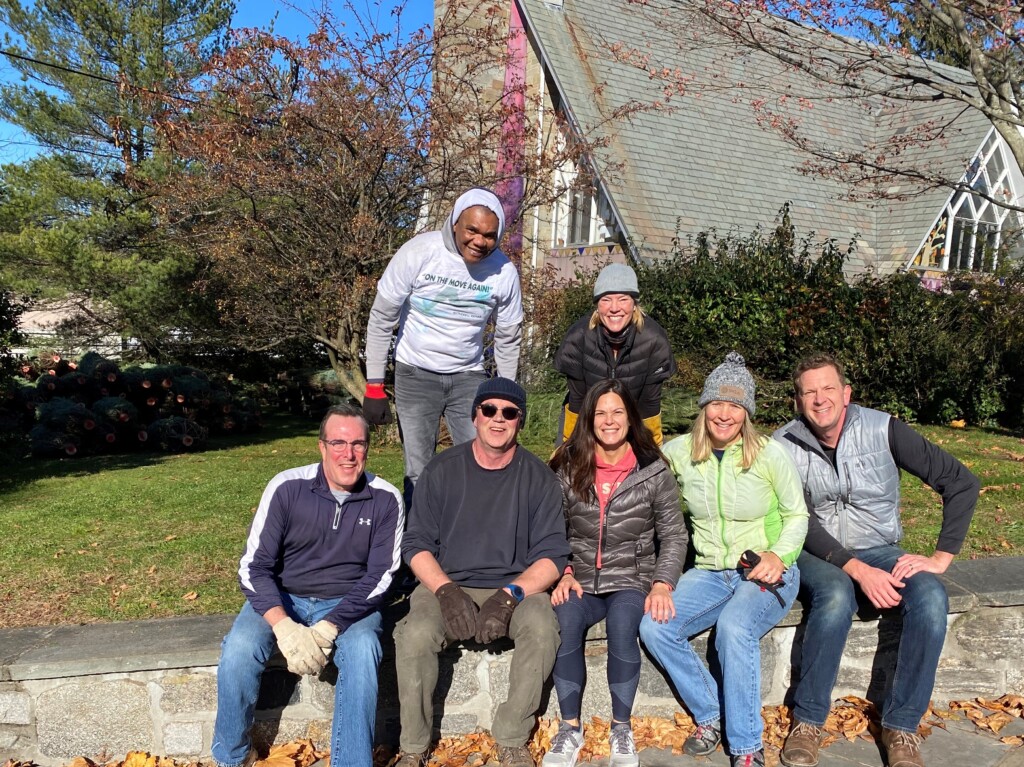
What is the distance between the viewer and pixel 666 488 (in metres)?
3.60

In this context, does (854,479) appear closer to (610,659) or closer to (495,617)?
(610,659)

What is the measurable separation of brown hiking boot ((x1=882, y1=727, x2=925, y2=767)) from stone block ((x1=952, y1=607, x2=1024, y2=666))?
2.28ft

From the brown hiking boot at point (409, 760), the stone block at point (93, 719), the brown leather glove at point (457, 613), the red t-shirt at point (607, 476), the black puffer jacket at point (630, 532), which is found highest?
the red t-shirt at point (607, 476)

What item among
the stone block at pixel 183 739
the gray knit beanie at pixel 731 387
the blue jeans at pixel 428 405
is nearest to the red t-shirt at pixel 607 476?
the gray knit beanie at pixel 731 387

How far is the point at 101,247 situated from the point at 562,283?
28.0ft

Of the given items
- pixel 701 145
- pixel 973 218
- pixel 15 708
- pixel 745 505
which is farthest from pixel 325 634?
pixel 973 218

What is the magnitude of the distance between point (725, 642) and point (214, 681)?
2032mm

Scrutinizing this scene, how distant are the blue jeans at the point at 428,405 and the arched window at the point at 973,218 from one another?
13.3 meters

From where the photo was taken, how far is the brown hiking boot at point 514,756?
3.16 m

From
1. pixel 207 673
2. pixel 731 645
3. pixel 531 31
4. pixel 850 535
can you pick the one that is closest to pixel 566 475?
pixel 731 645

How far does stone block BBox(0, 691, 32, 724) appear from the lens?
3.15 m

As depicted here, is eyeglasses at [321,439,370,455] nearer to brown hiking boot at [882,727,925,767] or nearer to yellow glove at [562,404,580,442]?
yellow glove at [562,404,580,442]

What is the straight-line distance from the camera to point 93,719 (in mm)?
3205

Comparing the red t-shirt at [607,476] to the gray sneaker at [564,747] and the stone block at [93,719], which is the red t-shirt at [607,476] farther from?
the stone block at [93,719]
